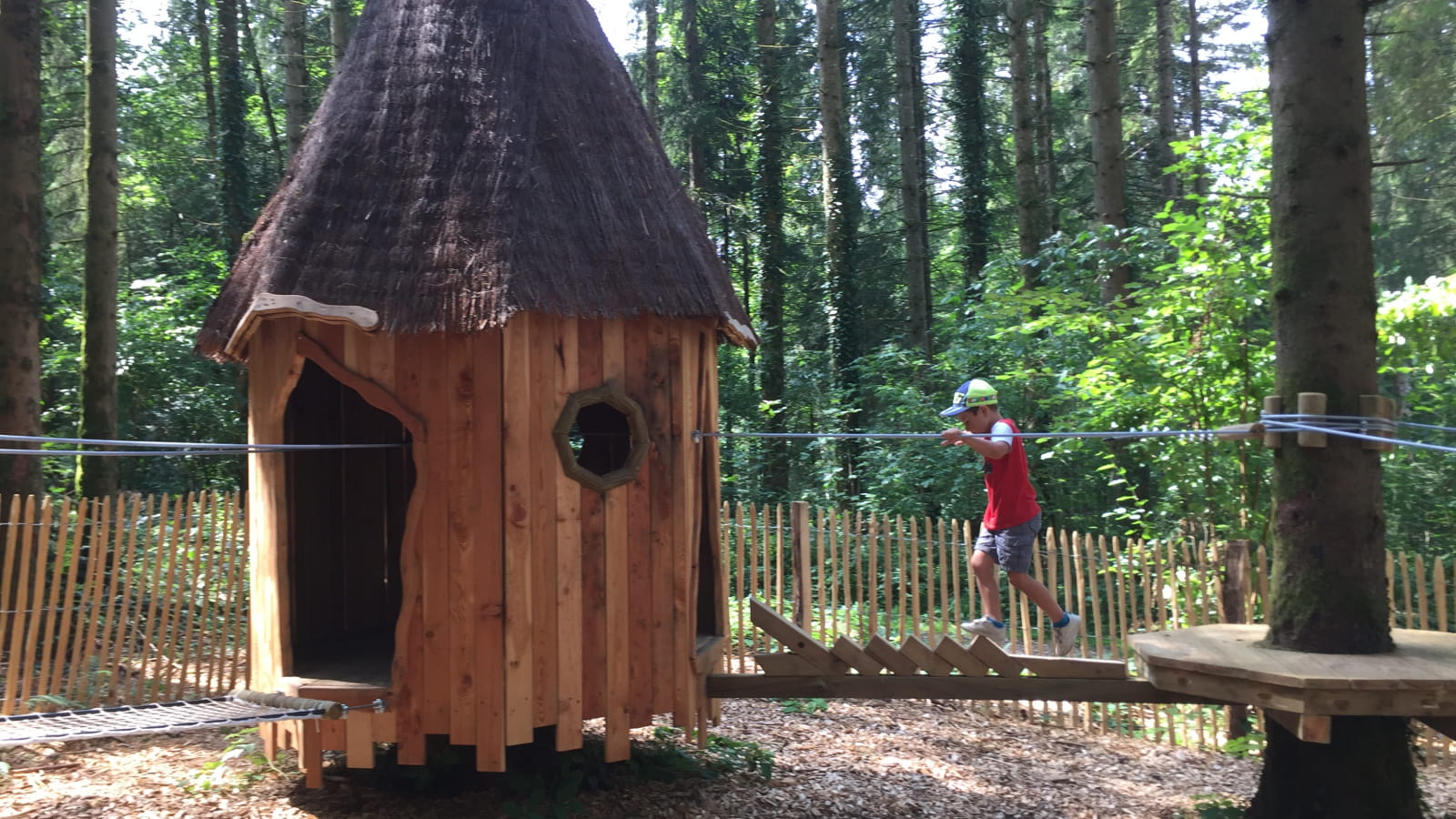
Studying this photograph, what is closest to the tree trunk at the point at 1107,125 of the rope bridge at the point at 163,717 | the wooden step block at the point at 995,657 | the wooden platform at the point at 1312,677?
the wooden step block at the point at 995,657

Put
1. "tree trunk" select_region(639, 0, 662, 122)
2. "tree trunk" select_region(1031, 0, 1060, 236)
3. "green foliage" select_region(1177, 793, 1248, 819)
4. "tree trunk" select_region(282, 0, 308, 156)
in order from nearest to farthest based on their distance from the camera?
"green foliage" select_region(1177, 793, 1248, 819) → "tree trunk" select_region(282, 0, 308, 156) → "tree trunk" select_region(1031, 0, 1060, 236) → "tree trunk" select_region(639, 0, 662, 122)

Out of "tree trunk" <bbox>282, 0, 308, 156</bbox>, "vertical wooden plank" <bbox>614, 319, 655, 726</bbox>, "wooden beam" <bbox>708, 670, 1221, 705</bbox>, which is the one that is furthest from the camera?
"tree trunk" <bbox>282, 0, 308, 156</bbox>

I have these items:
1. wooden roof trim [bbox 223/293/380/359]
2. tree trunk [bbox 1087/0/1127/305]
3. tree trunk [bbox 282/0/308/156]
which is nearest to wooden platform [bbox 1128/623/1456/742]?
wooden roof trim [bbox 223/293/380/359]

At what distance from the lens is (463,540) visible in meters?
4.56

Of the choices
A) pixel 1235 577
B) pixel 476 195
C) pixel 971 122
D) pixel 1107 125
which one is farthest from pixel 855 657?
pixel 971 122

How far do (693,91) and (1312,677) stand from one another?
2115 centimetres

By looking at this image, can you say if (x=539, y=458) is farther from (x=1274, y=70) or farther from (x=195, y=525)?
(x=195, y=525)

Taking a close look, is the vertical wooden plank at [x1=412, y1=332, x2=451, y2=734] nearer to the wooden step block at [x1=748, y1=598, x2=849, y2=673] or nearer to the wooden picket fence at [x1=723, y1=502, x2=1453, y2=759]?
the wooden step block at [x1=748, y1=598, x2=849, y2=673]

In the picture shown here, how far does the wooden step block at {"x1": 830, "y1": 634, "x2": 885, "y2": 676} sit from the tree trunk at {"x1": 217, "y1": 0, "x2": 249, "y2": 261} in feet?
50.8

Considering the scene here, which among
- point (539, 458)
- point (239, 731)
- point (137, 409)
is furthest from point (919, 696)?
point (137, 409)

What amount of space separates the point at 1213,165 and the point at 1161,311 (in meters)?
1.43

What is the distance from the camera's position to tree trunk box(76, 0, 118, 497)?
10.2 meters

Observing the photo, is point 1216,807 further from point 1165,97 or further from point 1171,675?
point 1165,97

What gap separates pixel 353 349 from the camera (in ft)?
15.2
